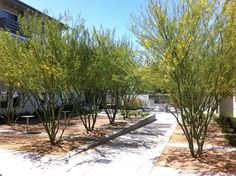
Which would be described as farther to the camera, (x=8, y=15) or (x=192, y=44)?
(x=8, y=15)

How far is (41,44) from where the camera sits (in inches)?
382

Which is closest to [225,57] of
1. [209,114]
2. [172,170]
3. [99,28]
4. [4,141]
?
[209,114]

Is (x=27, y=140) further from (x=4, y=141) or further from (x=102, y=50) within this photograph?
(x=102, y=50)

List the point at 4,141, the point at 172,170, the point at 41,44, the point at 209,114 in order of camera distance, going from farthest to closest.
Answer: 1. the point at 4,141
2. the point at 41,44
3. the point at 209,114
4. the point at 172,170

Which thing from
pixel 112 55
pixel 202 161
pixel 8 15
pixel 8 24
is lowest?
pixel 202 161

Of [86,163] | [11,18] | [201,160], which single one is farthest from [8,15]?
[201,160]

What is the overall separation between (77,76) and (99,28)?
173 inches

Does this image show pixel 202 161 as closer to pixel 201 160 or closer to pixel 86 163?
pixel 201 160

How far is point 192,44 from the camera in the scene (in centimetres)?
728

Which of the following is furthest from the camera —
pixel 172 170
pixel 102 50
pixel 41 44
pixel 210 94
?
pixel 102 50

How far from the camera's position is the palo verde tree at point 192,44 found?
7.06 metres

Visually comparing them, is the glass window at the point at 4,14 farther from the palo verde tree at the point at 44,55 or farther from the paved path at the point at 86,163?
the paved path at the point at 86,163

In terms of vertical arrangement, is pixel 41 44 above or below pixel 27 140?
above

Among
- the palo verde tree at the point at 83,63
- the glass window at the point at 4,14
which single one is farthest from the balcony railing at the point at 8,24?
the palo verde tree at the point at 83,63
